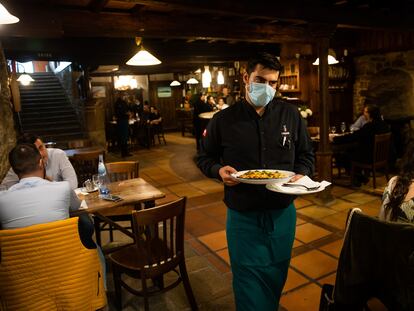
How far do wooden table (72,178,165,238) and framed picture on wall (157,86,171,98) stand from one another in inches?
514

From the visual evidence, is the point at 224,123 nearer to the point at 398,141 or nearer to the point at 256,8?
the point at 256,8

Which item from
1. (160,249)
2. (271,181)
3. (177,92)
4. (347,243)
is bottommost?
(160,249)

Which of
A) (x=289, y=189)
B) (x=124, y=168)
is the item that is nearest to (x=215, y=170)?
(x=289, y=189)

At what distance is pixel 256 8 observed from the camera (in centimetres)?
421

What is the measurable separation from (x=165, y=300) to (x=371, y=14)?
16.9ft

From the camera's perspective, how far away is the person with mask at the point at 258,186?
1.80 metres

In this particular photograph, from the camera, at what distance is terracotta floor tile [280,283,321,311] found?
267 cm

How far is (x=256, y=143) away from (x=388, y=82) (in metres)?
7.14

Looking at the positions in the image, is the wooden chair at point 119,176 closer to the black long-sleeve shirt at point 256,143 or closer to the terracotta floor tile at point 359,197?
the black long-sleeve shirt at point 256,143

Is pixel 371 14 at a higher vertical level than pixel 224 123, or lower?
higher

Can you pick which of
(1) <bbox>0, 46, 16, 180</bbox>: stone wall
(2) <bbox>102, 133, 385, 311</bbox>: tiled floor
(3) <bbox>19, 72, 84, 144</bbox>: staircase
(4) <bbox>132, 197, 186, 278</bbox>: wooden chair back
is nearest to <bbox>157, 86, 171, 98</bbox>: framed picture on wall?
(3) <bbox>19, 72, 84, 144</bbox>: staircase

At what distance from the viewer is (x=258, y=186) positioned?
1.80 m

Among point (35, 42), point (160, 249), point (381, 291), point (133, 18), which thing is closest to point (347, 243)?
point (381, 291)

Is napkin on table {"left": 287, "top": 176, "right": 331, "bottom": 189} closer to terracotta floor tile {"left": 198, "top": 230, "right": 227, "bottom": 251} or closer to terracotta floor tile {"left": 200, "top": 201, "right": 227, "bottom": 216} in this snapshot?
terracotta floor tile {"left": 198, "top": 230, "right": 227, "bottom": 251}
